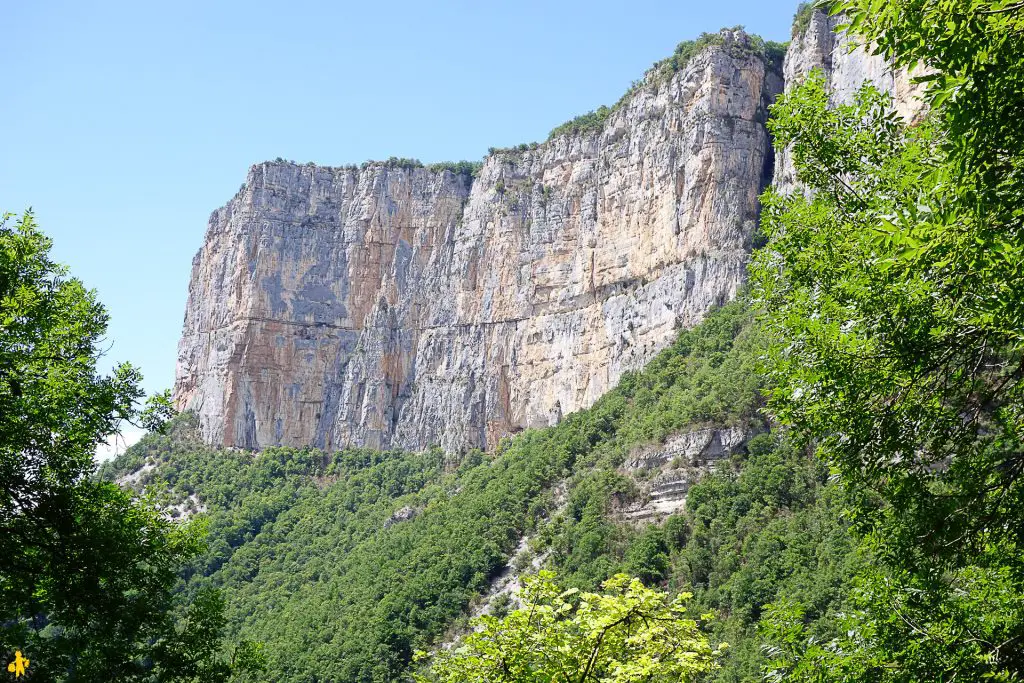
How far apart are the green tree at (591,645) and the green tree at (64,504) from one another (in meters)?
4.51

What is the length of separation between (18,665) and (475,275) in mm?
87311

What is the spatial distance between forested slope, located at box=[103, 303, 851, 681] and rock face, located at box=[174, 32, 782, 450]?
658cm

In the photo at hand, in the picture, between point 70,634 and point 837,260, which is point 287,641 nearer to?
point 70,634

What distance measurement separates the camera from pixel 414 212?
10344 cm

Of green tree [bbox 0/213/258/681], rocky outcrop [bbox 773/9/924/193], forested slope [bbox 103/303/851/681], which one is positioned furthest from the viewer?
rocky outcrop [bbox 773/9/924/193]

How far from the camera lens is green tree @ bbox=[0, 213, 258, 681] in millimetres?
10914

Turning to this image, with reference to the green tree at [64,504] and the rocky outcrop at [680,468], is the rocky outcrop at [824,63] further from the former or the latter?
the green tree at [64,504]

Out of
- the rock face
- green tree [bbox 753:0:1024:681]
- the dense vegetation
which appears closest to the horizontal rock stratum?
the rock face

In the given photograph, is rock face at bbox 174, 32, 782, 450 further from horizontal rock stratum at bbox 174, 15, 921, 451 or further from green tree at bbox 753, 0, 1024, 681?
green tree at bbox 753, 0, 1024, 681

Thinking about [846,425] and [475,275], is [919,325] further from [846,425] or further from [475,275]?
[475,275]

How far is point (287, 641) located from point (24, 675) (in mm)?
47861

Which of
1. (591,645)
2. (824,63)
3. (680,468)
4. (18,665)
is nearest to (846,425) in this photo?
(591,645)

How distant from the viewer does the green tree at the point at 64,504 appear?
430 inches

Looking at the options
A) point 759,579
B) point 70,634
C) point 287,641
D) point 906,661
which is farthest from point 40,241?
point 287,641
